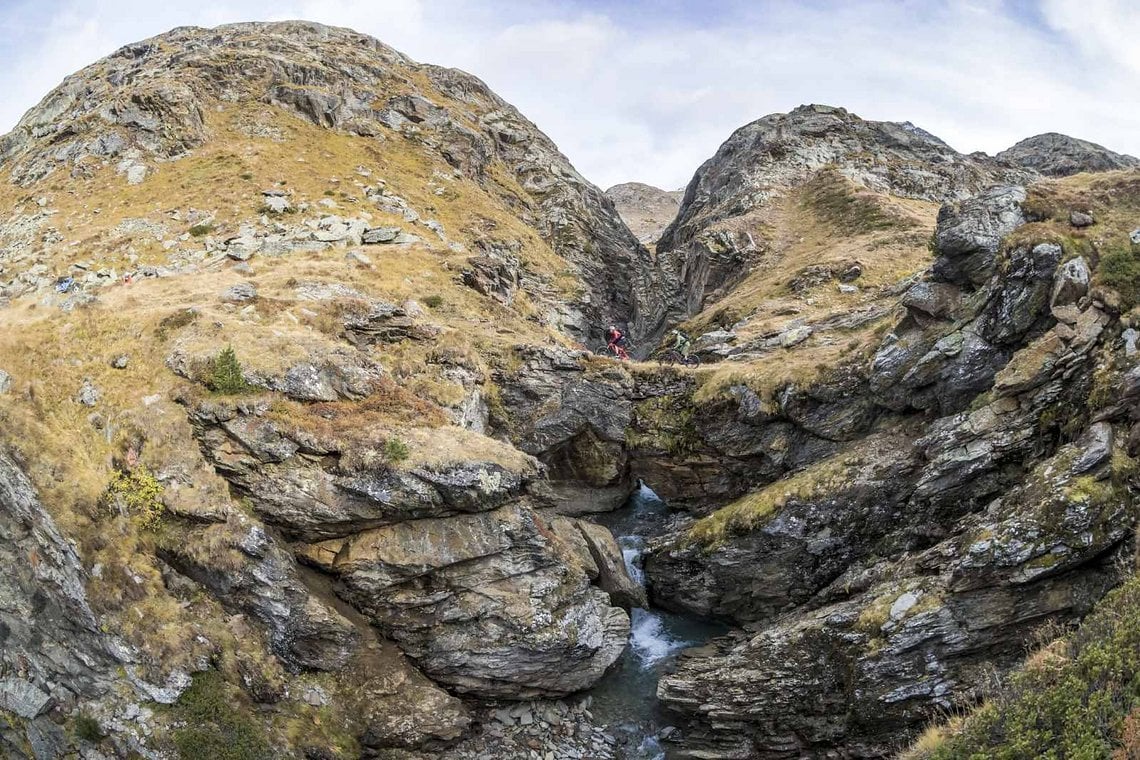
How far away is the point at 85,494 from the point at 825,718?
85.5 feet

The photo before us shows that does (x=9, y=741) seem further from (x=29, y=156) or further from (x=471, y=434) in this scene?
(x=29, y=156)

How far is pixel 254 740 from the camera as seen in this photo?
20953mm

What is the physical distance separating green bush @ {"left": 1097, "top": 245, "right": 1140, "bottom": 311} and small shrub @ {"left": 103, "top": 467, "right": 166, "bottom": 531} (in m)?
34.0

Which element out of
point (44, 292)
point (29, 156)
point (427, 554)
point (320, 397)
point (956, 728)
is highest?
point (29, 156)

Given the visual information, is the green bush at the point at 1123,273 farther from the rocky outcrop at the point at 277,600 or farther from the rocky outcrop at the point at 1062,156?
the rocky outcrop at the point at 1062,156

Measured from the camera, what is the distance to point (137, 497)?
22.8 m

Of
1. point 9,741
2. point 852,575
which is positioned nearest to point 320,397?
point 9,741

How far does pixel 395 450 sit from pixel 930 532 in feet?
67.1

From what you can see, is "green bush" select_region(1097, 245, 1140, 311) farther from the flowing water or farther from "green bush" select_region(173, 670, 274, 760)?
"green bush" select_region(173, 670, 274, 760)

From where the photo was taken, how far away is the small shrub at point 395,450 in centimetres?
2516

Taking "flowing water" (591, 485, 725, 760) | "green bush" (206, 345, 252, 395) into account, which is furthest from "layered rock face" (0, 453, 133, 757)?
"flowing water" (591, 485, 725, 760)

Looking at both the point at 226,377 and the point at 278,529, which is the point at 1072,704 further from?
the point at 226,377

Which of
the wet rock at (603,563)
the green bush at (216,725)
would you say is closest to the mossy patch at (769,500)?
the wet rock at (603,563)

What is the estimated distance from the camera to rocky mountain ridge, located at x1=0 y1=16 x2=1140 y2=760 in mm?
20766
